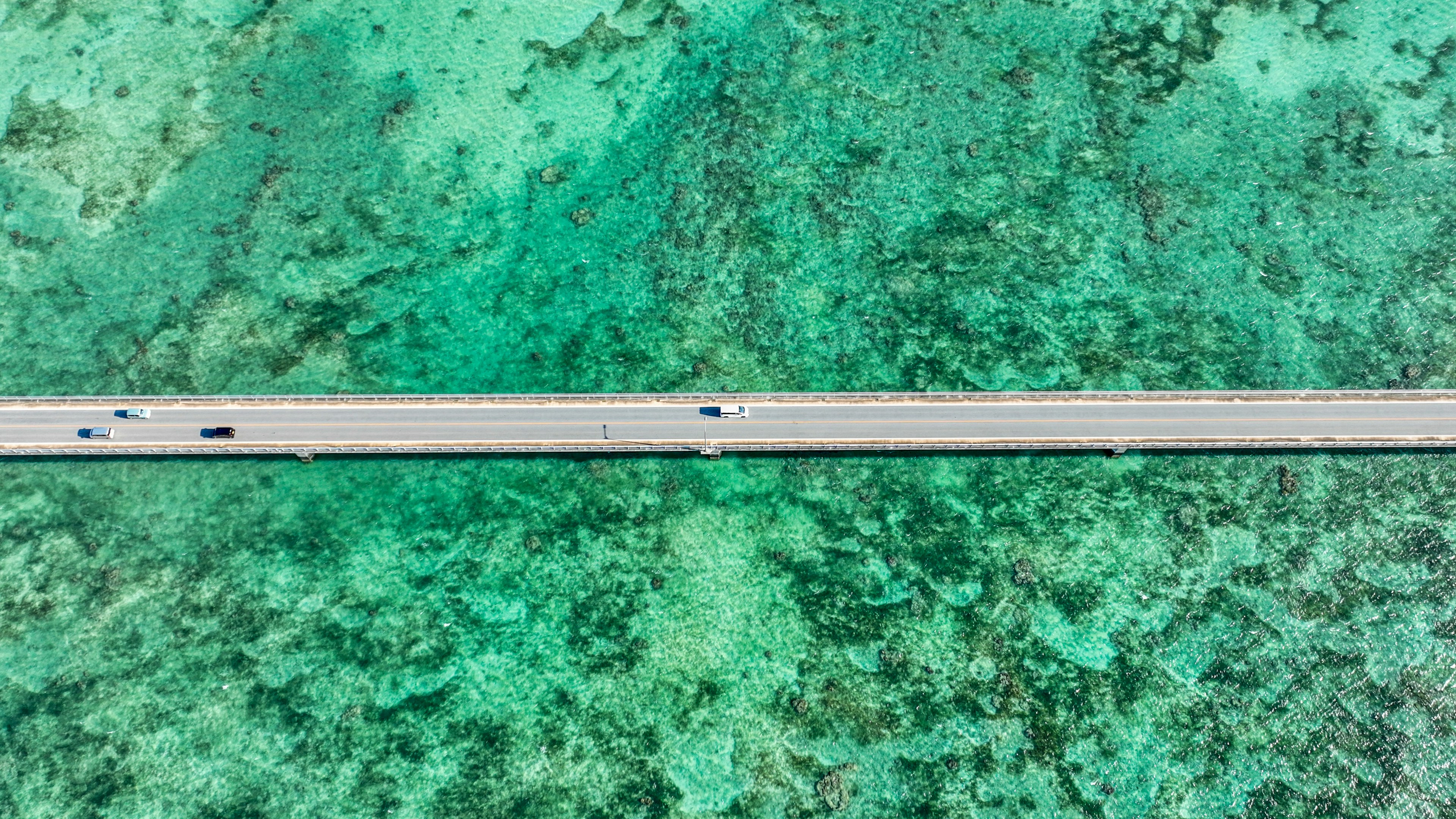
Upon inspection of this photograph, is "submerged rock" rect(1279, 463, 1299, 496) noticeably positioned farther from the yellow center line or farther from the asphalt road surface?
the yellow center line

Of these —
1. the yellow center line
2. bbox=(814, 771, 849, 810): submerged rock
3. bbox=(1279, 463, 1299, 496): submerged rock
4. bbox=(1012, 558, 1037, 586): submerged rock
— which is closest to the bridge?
the yellow center line

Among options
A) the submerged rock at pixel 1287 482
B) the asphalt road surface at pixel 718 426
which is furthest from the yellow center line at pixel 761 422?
the submerged rock at pixel 1287 482

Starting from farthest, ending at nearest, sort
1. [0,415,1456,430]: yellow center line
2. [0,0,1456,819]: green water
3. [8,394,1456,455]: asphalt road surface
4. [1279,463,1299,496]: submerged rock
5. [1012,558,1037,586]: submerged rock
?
[1279,463,1299,496]: submerged rock → [0,415,1456,430]: yellow center line → [1012,558,1037,586]: submerged rock → [8,394,1456,455]: asphalt road surface → [0,0,1456,819]: green water

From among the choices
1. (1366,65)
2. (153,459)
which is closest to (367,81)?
(153,459)

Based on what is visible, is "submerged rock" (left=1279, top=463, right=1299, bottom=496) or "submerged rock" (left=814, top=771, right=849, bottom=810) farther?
"submerged rock" (left=1279, top=463, right=1299, bottom=496)

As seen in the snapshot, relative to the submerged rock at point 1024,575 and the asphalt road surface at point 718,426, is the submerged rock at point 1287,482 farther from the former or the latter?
the submerged rock at point 1024,575

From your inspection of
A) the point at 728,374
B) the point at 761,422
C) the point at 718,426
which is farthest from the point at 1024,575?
the point at 728,374

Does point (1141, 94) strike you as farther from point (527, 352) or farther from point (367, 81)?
point (367, 81)
